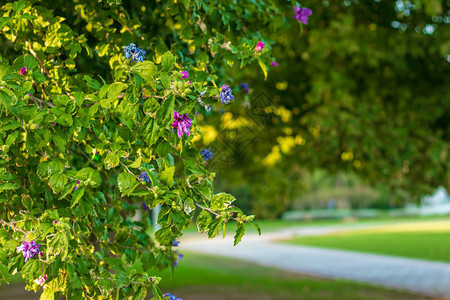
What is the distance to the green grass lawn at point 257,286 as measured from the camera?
10.5 meters

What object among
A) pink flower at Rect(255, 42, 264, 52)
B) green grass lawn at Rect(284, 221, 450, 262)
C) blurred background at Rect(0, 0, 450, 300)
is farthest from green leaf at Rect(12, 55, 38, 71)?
green grass lawn at Rect(284, 221, 450, 262)

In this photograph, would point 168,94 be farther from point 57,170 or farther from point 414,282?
point 414,282

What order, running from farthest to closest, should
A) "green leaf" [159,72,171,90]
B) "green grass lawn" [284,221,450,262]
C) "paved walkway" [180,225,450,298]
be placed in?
"green grass lawn" [284,221,450,262] → "paved walkway" [180,225,450,298] → "green leaf" [159,72,171,90]

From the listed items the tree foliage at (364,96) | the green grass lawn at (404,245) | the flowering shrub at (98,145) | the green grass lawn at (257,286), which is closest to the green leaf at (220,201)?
the flowering shrub at (98,145)

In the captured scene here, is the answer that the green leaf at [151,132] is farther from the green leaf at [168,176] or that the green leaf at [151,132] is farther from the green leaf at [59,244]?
the green leaf at [59,244]

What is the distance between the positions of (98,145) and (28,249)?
49cm

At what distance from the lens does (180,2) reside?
2.61 m

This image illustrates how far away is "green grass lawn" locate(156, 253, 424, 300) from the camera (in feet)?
34.4

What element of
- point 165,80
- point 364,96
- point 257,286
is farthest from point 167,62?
point 257,286

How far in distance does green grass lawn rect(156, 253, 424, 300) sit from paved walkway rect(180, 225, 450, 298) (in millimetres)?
760

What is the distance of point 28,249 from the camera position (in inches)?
79.0

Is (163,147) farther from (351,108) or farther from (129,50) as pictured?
(351,108)

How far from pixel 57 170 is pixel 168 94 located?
56 cm

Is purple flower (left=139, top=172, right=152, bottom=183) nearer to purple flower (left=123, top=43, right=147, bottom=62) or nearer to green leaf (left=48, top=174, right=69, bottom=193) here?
green leaf (left=48, top=174, right=69, bottom=193)
